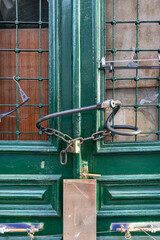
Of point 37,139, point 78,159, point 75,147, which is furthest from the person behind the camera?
point 37,139

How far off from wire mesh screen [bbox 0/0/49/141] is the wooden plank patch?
0.59 meters

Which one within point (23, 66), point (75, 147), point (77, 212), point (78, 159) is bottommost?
point (77, 212)

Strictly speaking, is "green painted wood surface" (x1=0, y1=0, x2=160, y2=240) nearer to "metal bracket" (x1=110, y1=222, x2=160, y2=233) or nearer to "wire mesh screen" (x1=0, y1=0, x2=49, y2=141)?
"metal bracket" (x1=110, y1=222, x2=160, y2=233)

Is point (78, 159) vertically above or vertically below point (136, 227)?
above

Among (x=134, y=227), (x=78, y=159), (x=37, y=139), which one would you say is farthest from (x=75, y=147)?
(x=134, y=227)

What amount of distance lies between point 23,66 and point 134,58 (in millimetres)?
1137

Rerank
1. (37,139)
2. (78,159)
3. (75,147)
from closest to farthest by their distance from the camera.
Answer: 1. (75,147)
2. (78,159)
3. (37,139)

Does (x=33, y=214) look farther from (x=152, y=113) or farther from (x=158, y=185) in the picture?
(x=152, y=113)

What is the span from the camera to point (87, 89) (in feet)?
5.38

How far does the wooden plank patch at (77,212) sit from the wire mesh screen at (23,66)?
0.59 metres

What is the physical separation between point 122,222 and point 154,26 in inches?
76.9

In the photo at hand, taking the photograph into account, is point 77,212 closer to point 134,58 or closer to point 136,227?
point 136,227

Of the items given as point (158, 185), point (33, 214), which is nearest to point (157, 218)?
point (158, 185)

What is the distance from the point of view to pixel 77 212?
1.52 metres
